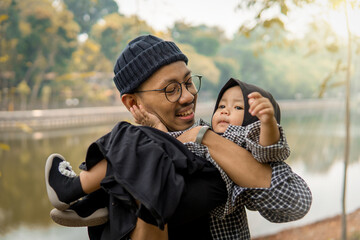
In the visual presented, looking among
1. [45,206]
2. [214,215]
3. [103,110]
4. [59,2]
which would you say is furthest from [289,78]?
[214,215]

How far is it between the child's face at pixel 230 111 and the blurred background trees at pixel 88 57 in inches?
336

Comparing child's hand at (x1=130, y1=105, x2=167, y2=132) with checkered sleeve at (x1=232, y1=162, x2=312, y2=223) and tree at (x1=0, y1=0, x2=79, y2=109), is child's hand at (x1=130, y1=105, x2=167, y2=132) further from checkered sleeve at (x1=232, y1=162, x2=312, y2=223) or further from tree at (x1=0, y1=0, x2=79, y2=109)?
tree at (x1=0, y1=0, x2=79, y2=109)

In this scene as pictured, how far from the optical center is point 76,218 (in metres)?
0.74

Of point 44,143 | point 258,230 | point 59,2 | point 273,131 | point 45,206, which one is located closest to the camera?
point 273,131

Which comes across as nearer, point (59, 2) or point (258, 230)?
point (258, 230)

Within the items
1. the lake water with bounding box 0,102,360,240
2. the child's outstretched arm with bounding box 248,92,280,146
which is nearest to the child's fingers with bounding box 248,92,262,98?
the child's outstretched arm with bounding box 248,92,280,146

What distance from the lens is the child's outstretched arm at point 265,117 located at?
2.10ft

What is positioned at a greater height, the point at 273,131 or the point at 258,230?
the point at 273,131

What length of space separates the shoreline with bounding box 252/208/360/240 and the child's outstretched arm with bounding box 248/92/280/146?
4.02 meters

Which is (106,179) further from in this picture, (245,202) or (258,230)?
(258,230)

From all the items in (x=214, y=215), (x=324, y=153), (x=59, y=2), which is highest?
(x=59, y=2)

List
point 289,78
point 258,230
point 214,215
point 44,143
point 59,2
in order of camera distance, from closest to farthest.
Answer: point 214,215, point 258,230, point 44,143, point 59,2, point 289,78

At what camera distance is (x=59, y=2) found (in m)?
11.4

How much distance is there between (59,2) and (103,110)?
3.97 m
